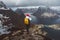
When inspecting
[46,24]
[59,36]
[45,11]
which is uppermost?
[45,11]

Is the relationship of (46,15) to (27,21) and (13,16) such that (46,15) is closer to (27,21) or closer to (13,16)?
(27,21)

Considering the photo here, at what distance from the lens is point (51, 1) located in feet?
14.2

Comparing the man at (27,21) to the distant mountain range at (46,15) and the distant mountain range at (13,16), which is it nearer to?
the distant mountain range at (13,16)

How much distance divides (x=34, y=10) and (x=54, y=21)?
58 cm

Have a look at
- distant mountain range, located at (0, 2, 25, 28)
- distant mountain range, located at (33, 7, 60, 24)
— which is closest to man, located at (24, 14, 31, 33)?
distant mountain range, located at (0, 2, 25, 28)

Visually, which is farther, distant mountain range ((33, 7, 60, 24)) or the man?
distant mountain range ((33, 7, 60, 24))

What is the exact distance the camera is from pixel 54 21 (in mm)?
4312

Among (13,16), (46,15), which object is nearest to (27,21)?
(13,16)

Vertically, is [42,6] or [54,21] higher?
[42,6]

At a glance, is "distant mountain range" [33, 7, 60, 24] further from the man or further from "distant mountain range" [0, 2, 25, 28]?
"distant mountain range" [0, 2, 25, 28]

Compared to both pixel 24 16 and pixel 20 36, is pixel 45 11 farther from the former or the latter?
pixel 20 36

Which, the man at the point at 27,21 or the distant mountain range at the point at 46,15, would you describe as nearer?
the man at the point at 27,21

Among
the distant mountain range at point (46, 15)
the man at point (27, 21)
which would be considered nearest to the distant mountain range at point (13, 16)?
the man at point (27, 21)

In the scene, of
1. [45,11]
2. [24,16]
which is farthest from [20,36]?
[45,11]
